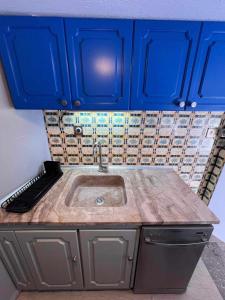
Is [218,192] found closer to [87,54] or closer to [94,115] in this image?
[94,115]

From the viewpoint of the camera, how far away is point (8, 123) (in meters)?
0.98

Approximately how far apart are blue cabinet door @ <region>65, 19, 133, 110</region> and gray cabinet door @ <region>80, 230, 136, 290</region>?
34.9 inches

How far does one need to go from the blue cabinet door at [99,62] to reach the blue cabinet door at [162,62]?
0.07 metres

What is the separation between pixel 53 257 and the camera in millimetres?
980

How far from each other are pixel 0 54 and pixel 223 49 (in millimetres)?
1405

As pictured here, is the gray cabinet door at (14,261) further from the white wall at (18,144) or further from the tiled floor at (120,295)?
the white wall at (18,144)

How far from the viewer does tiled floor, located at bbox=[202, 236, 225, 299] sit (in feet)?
4.40

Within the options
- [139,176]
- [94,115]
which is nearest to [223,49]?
[94,115]

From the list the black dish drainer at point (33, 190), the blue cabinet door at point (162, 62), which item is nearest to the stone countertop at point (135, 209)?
the black dish drainer at point (33, 190)

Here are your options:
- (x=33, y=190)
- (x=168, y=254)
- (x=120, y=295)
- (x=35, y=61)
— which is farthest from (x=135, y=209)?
(x=35, y=61)

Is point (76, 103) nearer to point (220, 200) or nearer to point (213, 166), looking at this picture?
point (213, 166)

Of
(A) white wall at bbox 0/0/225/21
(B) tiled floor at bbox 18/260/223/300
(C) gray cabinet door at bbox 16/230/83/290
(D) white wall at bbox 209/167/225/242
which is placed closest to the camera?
(A) white wall at bbox 0/0/225/21

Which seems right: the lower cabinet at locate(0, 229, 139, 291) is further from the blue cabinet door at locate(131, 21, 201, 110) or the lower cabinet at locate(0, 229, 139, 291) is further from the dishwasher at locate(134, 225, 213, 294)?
the blue cabinet door at locate(131, 21, 201, 110)

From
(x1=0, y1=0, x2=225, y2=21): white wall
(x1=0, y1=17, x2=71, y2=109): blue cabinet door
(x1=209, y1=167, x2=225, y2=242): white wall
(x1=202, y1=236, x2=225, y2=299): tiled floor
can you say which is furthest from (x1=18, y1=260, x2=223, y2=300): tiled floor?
(x1=0, y1=0, x2=225, y2=21): white wall
